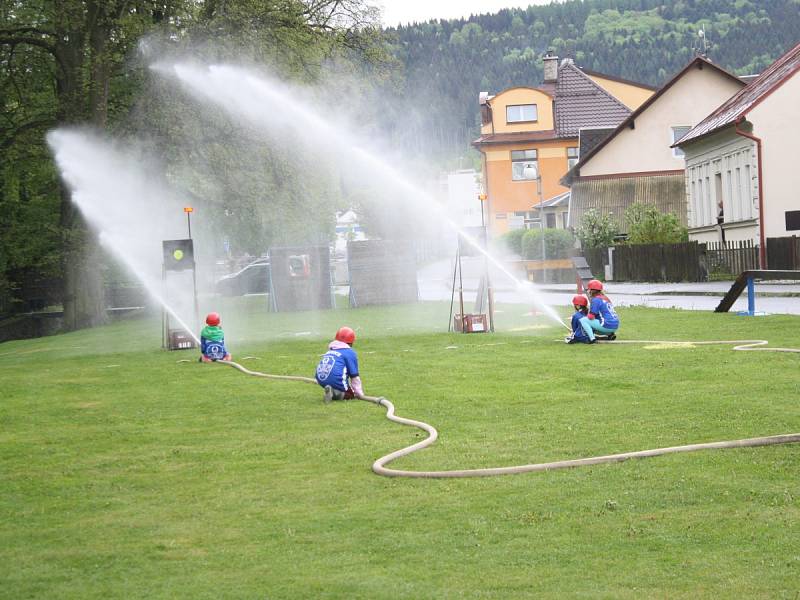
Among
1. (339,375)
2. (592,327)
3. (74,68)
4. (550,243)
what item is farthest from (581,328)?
(550,243)

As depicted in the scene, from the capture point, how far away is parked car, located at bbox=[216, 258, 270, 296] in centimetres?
6631

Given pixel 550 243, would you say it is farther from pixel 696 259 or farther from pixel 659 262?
pixel 696 259

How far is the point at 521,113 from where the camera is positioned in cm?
9712

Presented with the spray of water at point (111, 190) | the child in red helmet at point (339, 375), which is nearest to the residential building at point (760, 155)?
the spray of water at point (111, 190)

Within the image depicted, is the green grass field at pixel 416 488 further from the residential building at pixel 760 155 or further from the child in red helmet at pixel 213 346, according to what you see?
the residential building at pixel 760 155

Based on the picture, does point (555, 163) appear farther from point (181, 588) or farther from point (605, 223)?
point (181, 588)

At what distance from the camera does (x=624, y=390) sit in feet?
47.4

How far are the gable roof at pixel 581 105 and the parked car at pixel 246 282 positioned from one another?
3654 centimetres

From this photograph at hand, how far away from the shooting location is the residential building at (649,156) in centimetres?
6806

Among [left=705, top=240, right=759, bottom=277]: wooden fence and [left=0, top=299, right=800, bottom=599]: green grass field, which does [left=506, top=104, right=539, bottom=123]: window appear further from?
[left=0, top=299, right=800, bottom=599]: green grass field

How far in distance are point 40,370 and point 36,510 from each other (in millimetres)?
15347

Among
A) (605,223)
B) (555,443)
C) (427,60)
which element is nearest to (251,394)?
(555,443)

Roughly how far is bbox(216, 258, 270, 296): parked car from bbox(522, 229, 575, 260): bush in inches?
600

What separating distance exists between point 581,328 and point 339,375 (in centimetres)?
726
